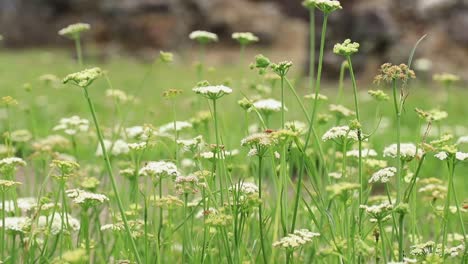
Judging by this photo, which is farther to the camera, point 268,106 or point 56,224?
point 268,106

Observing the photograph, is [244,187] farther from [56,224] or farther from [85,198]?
[56,224]

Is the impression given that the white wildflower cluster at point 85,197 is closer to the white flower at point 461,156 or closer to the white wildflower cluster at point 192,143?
the white wildflower cluster at point 192,143

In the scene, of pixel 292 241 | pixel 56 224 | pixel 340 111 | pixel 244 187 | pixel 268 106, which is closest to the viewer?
pixel 292 241

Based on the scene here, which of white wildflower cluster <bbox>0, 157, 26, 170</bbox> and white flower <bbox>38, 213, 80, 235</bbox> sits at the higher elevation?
white wildflower cluster <bbox>0, 157, 26, 170</bbox>

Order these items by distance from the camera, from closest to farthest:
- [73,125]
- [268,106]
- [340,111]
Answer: [268,106], [340,111], [73,125]

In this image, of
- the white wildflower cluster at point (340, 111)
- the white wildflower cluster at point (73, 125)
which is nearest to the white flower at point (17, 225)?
the white wildflower cluster at point (73, 125)

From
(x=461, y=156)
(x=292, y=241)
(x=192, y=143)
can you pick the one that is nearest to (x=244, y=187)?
(x=192, y=143)

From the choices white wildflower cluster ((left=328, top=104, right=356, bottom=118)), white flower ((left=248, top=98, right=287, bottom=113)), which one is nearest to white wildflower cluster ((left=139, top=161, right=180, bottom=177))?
white flower ((left=248, top=98, right=287, bottom=113))

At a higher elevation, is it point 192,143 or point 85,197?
point 192,143

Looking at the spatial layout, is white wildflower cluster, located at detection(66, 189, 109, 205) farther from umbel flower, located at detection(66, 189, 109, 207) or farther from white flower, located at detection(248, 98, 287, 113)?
white flower, located at detection(248, 98, 287, 113)

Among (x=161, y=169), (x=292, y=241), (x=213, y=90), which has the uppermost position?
(x=213, y=90)

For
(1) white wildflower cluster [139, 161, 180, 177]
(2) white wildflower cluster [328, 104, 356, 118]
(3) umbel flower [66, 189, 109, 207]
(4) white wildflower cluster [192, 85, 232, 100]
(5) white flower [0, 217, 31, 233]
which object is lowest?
(5) white flower [0, 217, 31, 233]
